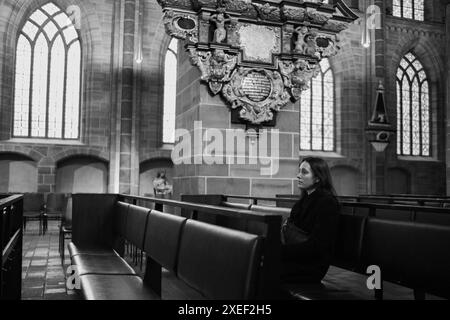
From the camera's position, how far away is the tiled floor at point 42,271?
4.71 metres

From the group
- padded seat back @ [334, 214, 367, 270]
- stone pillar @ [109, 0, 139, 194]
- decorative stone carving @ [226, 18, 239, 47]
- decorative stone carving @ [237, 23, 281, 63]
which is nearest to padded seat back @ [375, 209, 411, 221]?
padded seat back @ [334, 214, 367, 270]

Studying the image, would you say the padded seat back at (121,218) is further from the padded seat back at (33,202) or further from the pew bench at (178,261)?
the padded seat back at (33,202)

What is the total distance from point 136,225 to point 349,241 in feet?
6.00

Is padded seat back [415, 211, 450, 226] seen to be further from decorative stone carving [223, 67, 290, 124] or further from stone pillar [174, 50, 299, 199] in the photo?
decorative stone carving [223, 67, 290, 124]

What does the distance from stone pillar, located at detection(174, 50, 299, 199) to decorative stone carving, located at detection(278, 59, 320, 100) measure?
1.02ft

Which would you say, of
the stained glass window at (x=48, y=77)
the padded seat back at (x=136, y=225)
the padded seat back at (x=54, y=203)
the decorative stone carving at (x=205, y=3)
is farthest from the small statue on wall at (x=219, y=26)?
the stained glass window at (x=48, y=77)

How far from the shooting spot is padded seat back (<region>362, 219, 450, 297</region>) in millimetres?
2529

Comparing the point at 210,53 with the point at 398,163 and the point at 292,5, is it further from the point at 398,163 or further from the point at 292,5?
the point at 398,163

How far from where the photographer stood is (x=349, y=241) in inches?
131

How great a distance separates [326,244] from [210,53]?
4.67 meters

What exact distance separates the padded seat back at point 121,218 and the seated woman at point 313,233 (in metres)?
2.12

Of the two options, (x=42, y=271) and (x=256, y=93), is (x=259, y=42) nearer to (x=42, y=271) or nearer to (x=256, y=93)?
(x=256, y=93)

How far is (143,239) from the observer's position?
3689 millimetres
